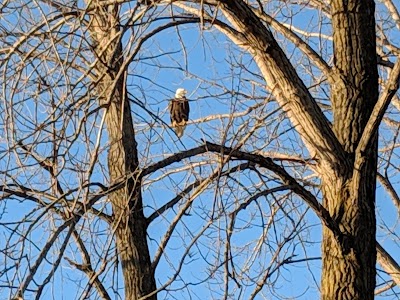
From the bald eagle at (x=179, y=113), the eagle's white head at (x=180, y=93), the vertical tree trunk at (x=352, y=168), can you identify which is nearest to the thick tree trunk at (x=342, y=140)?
the vertical tree trunk at (x=352, y=168)

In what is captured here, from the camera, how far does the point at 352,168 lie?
510cm

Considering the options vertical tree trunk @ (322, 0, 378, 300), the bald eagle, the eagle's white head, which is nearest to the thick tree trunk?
vertical tree trunk @ (322, 0, 378, 300)

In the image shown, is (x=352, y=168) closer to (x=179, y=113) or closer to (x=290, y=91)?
(x=290, y=91)

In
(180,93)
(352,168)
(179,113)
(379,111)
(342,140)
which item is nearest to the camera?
(379,111)

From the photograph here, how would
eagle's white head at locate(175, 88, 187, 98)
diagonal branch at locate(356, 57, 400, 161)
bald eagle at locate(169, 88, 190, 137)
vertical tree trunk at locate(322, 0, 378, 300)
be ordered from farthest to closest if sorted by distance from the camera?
1. bald eagle at locate(169, 88, 190, 137)
2. eagle's white head at locate(175, 88, 187, 98)
3. vertical tree trunk at locate(322, 0, 378, 300)
4. diagonal branch at locate(356, 57, 400, 161)

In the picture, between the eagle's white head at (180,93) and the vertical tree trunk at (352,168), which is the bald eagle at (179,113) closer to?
the eagle's white head at (180,93)

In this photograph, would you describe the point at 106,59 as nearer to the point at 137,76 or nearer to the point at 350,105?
the point at 137,76

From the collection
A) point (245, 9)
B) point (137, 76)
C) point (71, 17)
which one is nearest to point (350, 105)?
point (245, 9)

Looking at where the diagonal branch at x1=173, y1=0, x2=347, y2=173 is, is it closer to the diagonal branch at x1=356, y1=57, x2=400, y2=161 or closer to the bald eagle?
the diagonal branch at x1=356, y1=57, x2=400, y2=161

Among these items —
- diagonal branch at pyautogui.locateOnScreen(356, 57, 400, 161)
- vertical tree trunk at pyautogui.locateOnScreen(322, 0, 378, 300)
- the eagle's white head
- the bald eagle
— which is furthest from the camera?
the bald eagle

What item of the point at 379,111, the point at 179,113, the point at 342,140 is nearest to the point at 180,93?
the point at 179,113

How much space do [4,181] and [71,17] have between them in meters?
0.99

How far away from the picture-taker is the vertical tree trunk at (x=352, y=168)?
196 inches

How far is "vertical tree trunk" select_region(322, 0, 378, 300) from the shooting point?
498cm
